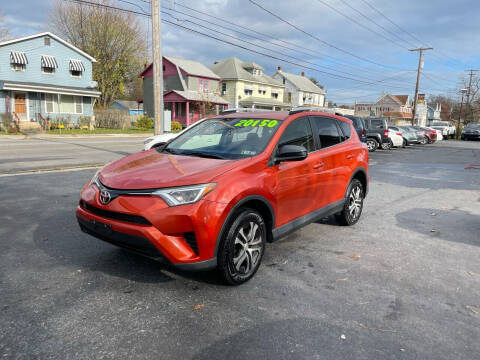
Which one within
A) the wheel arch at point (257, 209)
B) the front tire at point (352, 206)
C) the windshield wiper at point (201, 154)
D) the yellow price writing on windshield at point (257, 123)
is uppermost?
the yellow price writing on windshield at point (257, 123)

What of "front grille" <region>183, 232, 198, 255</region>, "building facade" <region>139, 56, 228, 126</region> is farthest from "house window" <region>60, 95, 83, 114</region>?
"front grille" <region>183, 232, 198, 255</region>

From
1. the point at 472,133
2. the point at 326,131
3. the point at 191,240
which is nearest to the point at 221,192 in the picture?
the point at 191,240

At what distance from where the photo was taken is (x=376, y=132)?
2075 centimetres

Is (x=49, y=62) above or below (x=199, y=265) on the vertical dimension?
above

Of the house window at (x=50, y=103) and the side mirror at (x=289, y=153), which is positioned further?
the house window at (x=50, y=103)

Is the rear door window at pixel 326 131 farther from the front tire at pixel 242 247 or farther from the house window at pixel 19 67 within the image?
the house window at pixel 19 67

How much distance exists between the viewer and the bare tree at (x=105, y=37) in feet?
130

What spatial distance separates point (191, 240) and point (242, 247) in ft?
2.03

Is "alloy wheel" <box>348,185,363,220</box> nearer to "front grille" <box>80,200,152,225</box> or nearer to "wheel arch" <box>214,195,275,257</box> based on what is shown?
"wheel arch" <box>214,195,275,257</box>

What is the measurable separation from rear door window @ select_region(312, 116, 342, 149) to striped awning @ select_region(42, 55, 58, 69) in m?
30.6

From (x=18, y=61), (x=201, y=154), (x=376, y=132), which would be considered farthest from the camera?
(x=18, y=61)

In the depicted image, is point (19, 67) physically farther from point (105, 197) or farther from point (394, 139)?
point (105, 197)

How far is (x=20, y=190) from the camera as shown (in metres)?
7.00

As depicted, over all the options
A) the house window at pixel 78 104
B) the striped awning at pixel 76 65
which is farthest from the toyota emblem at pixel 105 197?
the striped awning at pixel 76 65
